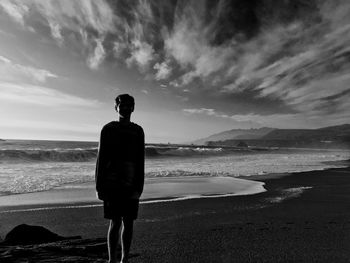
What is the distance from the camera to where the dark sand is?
3908mm

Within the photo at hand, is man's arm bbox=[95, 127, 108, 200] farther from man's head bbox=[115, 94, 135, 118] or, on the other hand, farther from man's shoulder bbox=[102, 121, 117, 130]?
man's head bbox=[115, 94, 135, 118]

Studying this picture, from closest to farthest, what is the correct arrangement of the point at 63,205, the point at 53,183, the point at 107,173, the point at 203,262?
the point at 107,173 → the point at 203,262 → the point at 63,205 → the point at 53,183

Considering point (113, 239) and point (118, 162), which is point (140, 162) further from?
point (113, 239)

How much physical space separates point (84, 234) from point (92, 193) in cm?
469

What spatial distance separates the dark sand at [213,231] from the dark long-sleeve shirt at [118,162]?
102cm

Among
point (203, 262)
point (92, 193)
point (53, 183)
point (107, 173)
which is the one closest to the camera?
point (107, 173)

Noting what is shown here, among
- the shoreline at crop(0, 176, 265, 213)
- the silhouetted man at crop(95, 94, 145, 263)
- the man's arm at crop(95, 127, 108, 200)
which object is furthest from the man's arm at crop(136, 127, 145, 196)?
the shoreline at crop(0, 176, 265, 213)

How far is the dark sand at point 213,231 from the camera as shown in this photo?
391 cm

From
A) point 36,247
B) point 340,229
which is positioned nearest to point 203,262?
point 36,247

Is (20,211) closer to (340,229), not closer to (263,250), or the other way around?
(263,250)

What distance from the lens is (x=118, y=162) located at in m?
3.27

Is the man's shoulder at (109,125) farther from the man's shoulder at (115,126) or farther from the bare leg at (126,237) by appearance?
the bare leg at (126,237)

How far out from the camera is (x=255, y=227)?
548 cm

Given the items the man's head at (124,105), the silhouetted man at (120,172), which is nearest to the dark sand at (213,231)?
the silhouetted man at (120,172)
